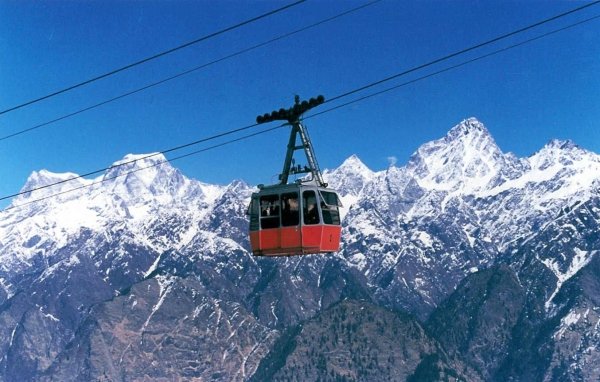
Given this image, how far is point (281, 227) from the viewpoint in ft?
230

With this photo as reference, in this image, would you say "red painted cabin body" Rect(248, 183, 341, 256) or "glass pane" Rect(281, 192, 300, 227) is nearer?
"red painted cabin body" Rect(248, 183, 341, 256)

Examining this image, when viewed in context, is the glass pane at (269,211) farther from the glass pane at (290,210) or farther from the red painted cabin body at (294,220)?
the glass pane at (290,210)

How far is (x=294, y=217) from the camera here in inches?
2739

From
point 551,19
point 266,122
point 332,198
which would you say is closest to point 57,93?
point 266,122

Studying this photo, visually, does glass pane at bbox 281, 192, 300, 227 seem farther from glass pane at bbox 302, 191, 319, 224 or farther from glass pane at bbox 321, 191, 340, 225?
glass pane at bbox 321, 191, 340, 225

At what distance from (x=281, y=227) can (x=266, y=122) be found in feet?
39.3

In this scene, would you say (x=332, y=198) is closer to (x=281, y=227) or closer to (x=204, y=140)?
(x=281, y=227)

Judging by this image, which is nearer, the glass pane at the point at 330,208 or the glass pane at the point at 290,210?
the glass pane at the point at 290,210

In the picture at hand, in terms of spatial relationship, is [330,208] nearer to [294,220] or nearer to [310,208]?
[310,208]

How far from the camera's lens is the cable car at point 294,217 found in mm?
69062

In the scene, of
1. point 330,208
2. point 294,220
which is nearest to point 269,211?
point 294,220

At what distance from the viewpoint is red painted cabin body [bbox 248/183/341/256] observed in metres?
69.2

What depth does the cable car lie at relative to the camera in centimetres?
6906

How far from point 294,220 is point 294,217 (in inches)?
8.7
